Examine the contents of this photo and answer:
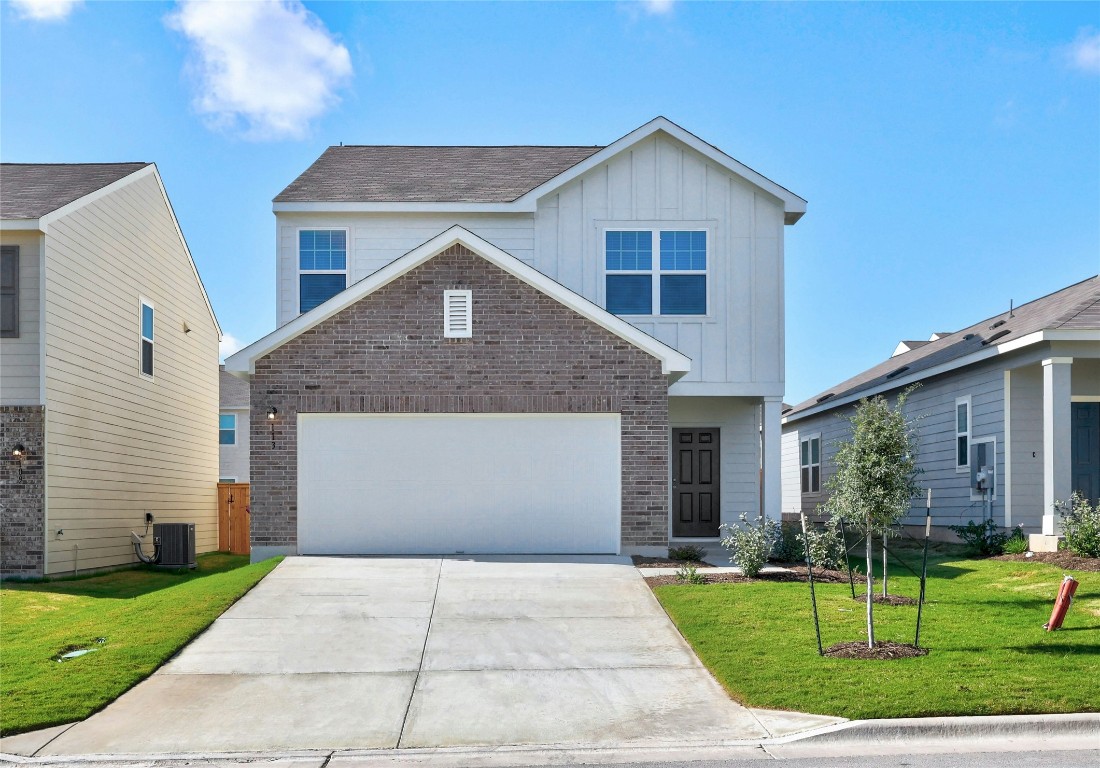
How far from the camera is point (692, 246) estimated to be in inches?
738

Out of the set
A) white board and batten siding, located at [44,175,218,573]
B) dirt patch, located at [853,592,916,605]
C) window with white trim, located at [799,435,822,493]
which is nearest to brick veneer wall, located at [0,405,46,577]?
white board and batten siding, located at [44,175,218,573]

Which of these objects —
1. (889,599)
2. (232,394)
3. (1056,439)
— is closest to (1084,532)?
(1056,439)

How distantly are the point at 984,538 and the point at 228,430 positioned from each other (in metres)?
24.0

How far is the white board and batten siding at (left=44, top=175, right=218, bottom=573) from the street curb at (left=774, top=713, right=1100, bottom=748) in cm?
1303

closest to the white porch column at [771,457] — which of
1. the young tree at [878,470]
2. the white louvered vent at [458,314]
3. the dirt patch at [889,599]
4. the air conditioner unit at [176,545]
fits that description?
the dirt patch at [889,599]

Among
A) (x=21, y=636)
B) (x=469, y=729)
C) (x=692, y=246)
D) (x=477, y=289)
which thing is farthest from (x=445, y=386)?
(x=469, y=729)

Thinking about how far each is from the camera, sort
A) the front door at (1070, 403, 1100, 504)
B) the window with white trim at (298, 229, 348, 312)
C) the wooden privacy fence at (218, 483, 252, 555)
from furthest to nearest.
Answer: the wooden privacy fence at (218, 483, 252, 555) → the window with white trim at (298, 229, 348, 312) → the front door at (1070, 403, 1100, 504)

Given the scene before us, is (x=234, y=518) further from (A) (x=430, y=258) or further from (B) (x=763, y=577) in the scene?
(B) (x=763, y=577)

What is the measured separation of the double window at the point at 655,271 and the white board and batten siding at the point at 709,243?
14 cm

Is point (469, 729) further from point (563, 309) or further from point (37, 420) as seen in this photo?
point (37, 420)

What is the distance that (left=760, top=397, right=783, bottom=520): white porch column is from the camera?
18312 mm

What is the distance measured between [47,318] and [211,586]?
5711 millimetres

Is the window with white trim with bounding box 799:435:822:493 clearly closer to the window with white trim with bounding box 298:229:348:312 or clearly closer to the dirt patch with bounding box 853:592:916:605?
the window with white trim with bounding box 298:229:348:312

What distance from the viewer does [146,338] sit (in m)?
21.5
